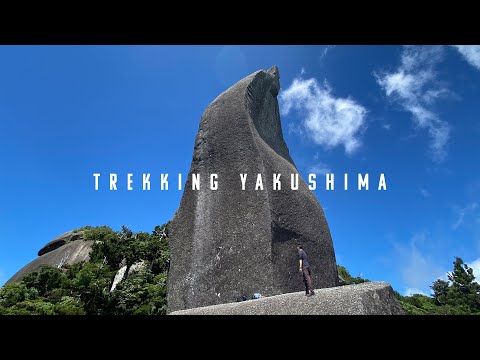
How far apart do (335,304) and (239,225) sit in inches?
190

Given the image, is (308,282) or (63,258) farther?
(63,258)

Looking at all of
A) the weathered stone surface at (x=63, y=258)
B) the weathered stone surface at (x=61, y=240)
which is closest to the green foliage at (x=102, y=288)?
the weathered stone surface at (x=63, y=258)

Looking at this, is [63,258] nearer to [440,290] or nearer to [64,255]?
[64,255]

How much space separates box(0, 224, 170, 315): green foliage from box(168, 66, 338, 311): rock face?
3239 mm

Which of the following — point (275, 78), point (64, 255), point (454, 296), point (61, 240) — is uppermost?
point (275, 78)

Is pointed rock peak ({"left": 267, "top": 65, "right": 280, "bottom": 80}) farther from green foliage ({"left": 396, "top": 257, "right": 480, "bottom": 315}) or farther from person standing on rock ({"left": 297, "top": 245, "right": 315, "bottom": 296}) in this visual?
green foliage ({"left": 396, "top": 257, "right": 480, "bottom": 315})

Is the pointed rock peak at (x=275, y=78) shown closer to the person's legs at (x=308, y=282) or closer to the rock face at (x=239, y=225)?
the rock face at (x=239, y=225)

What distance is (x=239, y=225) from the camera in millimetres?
10539

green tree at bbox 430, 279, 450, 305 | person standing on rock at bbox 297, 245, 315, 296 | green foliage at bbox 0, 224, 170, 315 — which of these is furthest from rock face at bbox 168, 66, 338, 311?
green tree at bbox 430, 279, 450, 305

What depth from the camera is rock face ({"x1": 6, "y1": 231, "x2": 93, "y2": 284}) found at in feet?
87.1

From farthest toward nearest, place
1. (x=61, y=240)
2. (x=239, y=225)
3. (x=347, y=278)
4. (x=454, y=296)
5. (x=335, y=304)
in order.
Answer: (x=61, y=240) < (x=454, y=296) < (x=347, y=278) < (x=239, y=225) < (x=335, y=304)

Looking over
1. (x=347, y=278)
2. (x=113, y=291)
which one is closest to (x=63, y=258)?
(x=113, y=291)
